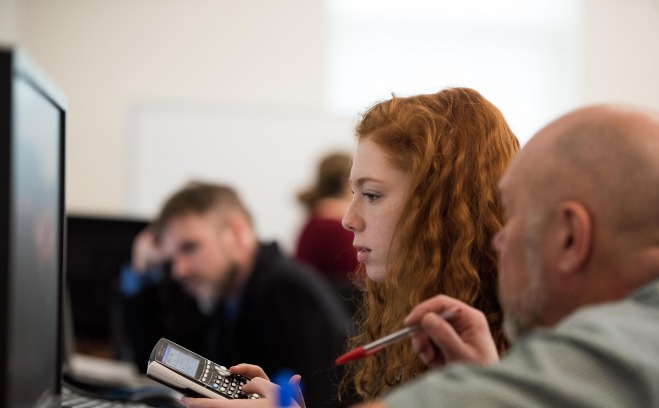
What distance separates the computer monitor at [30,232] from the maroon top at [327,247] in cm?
238

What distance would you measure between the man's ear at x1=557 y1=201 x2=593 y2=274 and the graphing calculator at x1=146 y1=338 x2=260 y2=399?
1.61ft

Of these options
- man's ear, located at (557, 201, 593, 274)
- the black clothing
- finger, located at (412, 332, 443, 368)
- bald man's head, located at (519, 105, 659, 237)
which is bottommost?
the black clothing

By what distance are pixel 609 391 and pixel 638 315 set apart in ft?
0.35

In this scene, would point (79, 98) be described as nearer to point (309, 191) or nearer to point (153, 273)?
point (309, 191)

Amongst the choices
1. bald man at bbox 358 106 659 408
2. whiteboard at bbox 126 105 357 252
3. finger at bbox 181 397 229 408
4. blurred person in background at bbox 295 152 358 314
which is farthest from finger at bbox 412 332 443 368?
whiteboard at bbox 126 105 357 252

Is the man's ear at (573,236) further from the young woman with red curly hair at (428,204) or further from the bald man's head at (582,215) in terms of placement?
the young woman with red curly hair at (428,204)

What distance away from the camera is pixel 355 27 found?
5.46m

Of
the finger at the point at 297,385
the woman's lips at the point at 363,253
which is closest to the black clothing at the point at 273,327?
the woman's lips at the point at 363,253

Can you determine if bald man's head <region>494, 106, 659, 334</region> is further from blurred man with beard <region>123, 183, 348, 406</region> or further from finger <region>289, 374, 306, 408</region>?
blurred man with beard <region>123, 183, 348, 406</region>

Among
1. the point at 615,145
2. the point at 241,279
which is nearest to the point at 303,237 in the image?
the point at 241,279

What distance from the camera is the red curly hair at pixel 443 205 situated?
4.43ft

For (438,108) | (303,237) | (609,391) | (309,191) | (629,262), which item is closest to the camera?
(609,391)

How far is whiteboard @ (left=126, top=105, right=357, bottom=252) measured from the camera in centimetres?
526

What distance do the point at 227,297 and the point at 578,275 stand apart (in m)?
2.12
